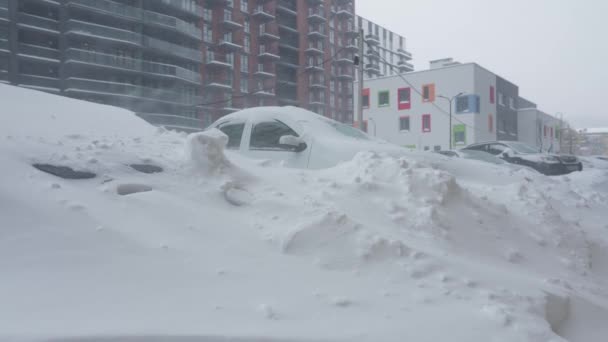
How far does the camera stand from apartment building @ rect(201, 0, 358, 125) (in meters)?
6.95

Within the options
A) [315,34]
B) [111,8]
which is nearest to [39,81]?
[111,8]

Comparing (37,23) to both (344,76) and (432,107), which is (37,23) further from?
(432,107)

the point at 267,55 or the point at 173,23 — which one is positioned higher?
the point at 173,23

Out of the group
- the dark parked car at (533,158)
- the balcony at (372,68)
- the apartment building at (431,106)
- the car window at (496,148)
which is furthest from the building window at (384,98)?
the car window at (496,148)

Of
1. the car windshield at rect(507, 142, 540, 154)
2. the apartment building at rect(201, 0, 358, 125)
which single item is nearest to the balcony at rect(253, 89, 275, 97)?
the apartment building at rect(201, 0, 358, 125)

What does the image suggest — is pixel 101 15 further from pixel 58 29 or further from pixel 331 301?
pixel 331 301

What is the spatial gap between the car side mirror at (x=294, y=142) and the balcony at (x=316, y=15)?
464 cm

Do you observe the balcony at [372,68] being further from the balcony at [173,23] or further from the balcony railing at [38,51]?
the balcony railing at [38,51]

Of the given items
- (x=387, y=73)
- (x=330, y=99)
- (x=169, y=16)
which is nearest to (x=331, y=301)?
(x=169, y=16)

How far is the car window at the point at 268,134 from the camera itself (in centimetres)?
472

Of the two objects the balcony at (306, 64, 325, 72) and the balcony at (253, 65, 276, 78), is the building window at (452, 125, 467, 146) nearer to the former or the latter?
the balcony at (306, 64, 325, 72)

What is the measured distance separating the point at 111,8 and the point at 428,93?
11704mm

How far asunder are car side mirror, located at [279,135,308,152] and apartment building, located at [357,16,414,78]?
6045 mm

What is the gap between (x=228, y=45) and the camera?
6996 mm
